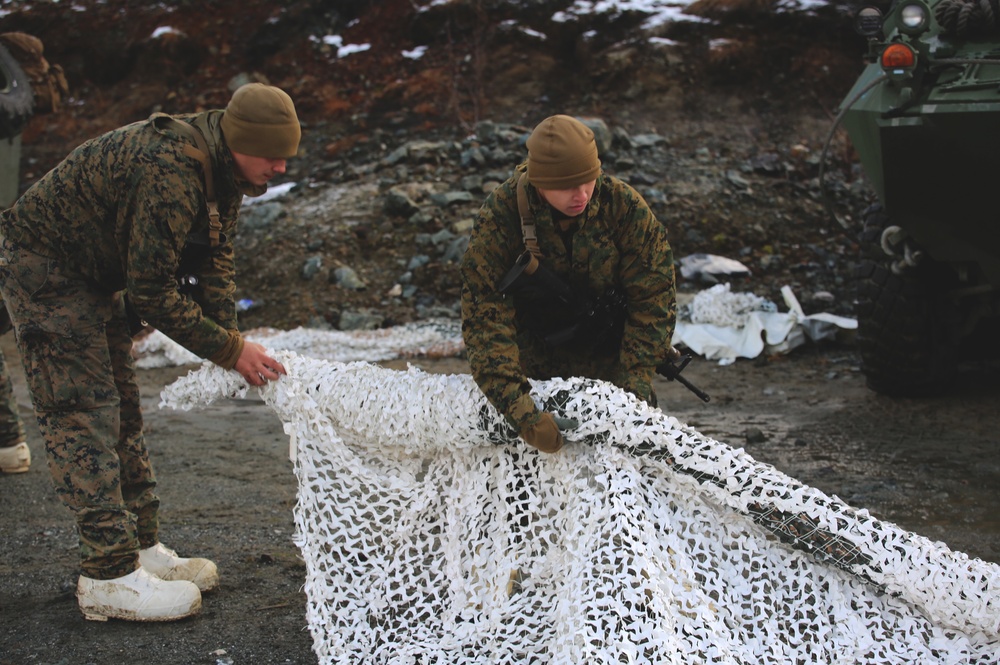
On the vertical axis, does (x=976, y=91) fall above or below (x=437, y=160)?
above

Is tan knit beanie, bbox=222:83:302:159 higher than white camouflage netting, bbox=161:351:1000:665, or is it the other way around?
tan knit beanie, bbox=222:83:302:159

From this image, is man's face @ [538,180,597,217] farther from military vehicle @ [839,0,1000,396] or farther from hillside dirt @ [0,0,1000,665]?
military vehicle @ [839,0,1000,396]

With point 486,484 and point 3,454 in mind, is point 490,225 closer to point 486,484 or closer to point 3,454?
point 486,484

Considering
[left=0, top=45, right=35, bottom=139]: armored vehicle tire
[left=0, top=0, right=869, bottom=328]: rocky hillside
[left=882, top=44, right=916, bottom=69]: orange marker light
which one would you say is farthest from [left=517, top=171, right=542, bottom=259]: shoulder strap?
A: [left=0, top=45, right=35, bottom=139]: armored vehicle tire

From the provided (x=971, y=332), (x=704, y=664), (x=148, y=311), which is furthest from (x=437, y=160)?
(x=704, y=664)

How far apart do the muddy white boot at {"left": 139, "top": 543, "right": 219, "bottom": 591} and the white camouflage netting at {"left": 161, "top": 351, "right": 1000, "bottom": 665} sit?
0.59 meters

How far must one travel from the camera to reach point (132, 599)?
3.11 meters

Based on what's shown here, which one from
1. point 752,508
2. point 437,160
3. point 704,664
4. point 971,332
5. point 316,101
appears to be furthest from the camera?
point 316,101

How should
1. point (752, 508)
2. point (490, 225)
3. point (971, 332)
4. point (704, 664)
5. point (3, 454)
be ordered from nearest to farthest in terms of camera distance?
1. point (704, 664)
2. point (752, 508)
3. point (490, 225)
4. point (3, 454)
5. point (971, 332)

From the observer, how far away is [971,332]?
558 centimetres

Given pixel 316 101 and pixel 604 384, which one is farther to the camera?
pixel 316 101

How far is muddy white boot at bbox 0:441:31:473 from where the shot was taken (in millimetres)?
4758

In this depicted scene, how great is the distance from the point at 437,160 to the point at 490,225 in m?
7.52

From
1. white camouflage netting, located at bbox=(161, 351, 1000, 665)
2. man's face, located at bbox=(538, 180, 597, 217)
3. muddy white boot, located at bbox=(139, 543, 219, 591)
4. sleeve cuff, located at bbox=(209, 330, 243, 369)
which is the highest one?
man's face, located at bbox=(538, 180, 597, 217)
